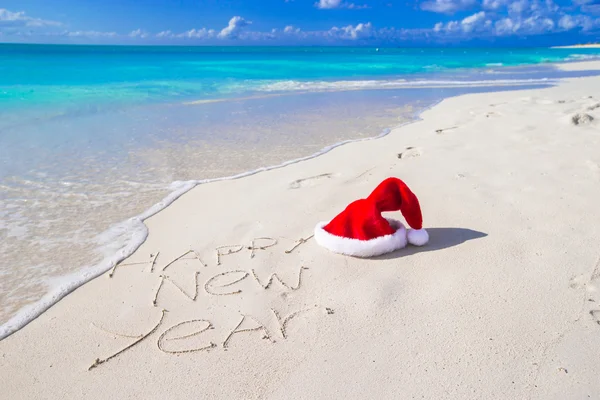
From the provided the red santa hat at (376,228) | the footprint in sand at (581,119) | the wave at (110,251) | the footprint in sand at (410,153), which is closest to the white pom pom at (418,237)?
the red santa hat at (376,228)

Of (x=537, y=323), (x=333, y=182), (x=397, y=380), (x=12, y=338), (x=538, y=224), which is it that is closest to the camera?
(x=397, y=380)

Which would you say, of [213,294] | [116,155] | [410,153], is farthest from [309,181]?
[116,155]

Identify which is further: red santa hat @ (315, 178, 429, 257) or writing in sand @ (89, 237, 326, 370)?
red santa hat @ (315, 178, 429, 257)

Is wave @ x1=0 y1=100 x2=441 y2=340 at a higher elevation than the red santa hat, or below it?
below

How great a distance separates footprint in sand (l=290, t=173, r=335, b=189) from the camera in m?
4.82

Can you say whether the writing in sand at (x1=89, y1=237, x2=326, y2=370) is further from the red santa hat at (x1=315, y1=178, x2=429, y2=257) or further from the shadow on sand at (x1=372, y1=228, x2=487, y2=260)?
the shadow on sand at (x1=372, y1=228, x2=487, y2=260)

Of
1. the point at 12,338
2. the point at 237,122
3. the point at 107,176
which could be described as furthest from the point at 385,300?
the point at 237,122

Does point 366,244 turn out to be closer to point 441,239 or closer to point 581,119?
point 441,239

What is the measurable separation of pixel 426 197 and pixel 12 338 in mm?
3312

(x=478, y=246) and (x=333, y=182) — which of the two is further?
(x=333, y=182)

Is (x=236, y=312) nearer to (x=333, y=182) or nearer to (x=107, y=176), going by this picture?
(x=333, y=182)

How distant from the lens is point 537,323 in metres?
Result: 2.42

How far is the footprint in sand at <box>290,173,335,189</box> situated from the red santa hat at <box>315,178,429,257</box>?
1.51 m

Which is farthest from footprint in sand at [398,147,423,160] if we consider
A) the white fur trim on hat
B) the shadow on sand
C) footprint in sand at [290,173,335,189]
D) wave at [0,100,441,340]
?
the white fur trim on hat
